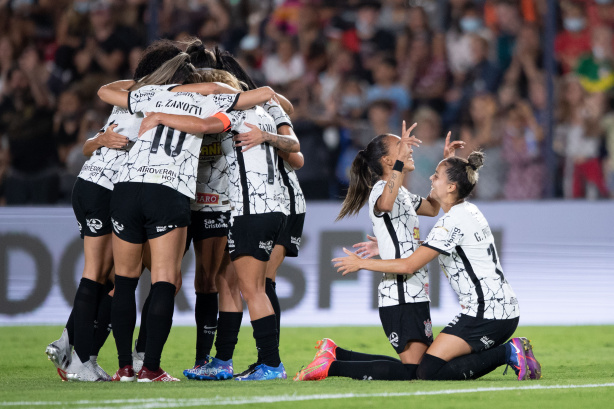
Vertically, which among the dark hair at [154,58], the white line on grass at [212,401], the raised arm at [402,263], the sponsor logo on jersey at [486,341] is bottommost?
the white line on grass at [212,401]

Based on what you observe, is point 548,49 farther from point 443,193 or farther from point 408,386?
point 408,386

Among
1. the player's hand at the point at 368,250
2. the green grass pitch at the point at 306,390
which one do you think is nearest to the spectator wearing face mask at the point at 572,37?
the green grass pitch at the point at 306,390

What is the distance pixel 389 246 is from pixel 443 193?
1.46 ft

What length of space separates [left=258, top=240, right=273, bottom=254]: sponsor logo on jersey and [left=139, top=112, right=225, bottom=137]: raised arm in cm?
68

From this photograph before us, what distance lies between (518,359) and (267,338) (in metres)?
1.41

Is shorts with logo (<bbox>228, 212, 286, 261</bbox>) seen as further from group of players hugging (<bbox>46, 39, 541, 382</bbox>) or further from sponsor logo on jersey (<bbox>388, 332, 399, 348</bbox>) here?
sponsor logo on jersey (<bbox>388, 332, 399, 348</bbox>)

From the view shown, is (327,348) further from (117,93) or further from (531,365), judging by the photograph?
(117,93)

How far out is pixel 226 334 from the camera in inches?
211

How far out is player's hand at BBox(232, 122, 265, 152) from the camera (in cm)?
511

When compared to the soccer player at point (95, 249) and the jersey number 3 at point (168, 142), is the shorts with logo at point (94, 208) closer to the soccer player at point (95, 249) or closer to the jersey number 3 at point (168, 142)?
the soccer player at point (95, 249)

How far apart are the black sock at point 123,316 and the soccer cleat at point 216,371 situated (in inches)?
20.5

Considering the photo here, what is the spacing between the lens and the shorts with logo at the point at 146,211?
4.83 metres

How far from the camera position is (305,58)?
1098 cm

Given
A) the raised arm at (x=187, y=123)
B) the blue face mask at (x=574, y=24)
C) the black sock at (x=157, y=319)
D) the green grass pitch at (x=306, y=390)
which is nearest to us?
the green grass pitch at (x=306, y=390)
